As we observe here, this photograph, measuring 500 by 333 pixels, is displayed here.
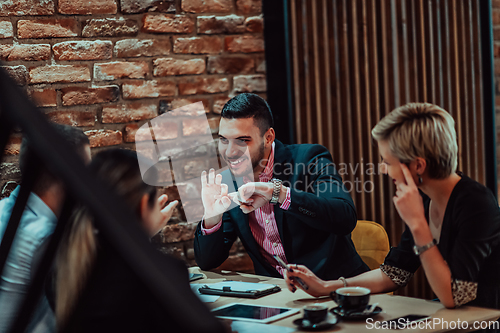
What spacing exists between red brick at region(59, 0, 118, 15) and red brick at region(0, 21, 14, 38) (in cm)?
23

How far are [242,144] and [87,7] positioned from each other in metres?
0.99

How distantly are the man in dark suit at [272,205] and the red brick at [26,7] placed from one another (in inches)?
37.1

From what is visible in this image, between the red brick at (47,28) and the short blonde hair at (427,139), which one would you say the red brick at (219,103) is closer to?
the red brick at (47,28)

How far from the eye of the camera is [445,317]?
123cm

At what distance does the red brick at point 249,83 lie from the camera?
101 inches

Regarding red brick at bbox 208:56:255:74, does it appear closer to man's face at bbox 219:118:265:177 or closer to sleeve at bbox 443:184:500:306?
man's face at bbox 219:118:265:177

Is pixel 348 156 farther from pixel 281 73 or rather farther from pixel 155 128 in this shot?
pixel 155 128

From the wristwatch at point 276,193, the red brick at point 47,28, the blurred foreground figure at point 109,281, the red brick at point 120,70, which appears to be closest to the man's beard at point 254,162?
the wristwatch at point 276,193

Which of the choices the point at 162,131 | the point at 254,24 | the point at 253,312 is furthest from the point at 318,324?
the point at 254,24

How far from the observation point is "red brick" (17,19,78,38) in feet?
7.25

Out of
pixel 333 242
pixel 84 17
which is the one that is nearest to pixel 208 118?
pixel 84 17

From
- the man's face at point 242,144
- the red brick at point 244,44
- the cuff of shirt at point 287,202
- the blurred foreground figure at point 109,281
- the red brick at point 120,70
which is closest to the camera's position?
the blurred foreground figure at point 109,281

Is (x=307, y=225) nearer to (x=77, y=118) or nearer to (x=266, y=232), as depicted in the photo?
(x=266, y=232)

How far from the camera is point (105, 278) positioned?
46cm
